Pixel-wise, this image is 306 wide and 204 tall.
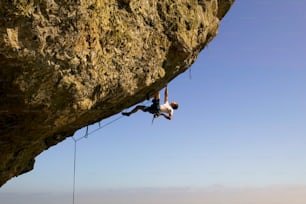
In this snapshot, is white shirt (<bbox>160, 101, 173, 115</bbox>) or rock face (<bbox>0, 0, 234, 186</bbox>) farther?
white shirt (<bbox>160, 101, 173, 115</bbox>)

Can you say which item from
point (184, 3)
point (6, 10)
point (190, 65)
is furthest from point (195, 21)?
point (6, 10)

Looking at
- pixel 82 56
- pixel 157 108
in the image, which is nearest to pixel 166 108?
pixel 157 108

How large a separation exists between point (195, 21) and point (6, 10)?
7392 mm

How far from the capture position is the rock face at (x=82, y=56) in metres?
9.49

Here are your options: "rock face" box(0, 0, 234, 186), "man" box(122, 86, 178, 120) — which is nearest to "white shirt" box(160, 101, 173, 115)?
"man" box(122, 86, 178, 120)

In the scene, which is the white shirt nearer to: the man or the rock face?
the man

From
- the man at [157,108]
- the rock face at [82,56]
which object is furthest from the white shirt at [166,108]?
the rock face at [82,56]

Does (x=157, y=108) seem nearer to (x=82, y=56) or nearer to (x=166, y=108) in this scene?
(x=166, y=108)

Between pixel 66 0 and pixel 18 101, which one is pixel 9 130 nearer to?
pixel 18 101

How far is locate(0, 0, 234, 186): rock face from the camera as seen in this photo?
374 inches

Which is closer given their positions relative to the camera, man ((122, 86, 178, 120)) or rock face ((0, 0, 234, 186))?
rock face ((0, 0, 234, 186))

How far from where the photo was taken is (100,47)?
11.2 metres

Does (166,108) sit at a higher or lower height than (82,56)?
higher

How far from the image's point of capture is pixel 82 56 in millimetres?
10688
